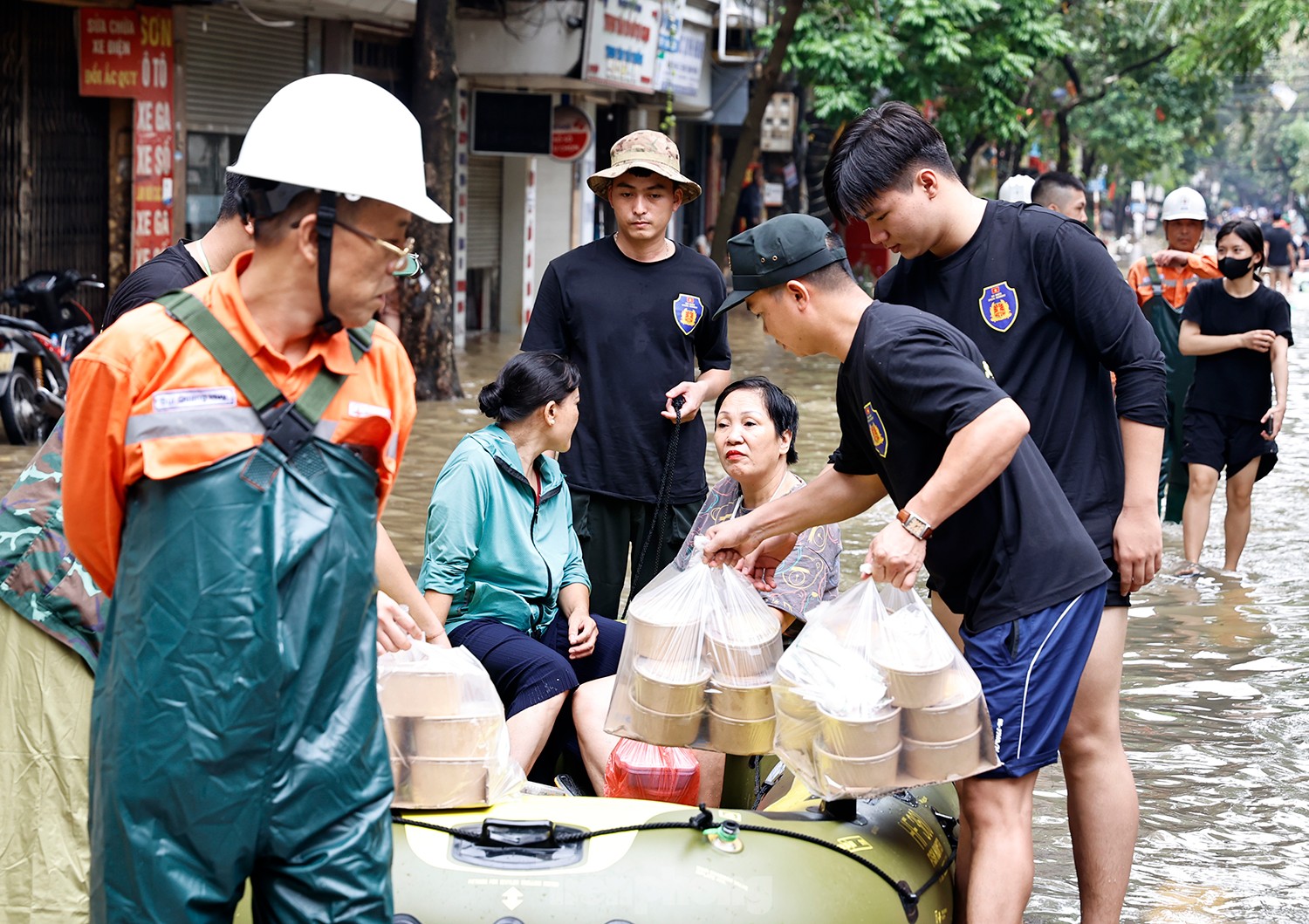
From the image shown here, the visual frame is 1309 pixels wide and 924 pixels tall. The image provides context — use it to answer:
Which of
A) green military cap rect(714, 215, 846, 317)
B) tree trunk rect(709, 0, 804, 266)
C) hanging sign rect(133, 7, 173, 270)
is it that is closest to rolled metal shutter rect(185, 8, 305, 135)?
hanging sign rect(133, 7, 173, 270)

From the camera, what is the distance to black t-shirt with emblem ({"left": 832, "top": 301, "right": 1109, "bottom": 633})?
3.26 m

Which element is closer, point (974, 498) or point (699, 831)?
point (699, 831)

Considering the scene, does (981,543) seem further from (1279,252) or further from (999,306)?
(1279,252)

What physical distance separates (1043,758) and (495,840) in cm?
116

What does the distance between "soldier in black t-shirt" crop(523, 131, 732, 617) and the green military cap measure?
1.73 m

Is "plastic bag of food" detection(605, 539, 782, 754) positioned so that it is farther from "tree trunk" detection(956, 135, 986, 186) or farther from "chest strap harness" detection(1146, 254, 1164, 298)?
"tree trunk" detection(956, 135, 986, 186)

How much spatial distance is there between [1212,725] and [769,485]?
2.36 metres

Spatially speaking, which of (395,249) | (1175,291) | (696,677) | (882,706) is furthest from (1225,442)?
(395,249)

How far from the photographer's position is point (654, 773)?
3893 mm

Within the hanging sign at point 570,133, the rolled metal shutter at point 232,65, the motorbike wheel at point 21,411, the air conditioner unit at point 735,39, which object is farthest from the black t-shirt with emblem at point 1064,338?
the air conditioner unit at point 735,39

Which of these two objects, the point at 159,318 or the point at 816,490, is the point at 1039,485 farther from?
the point at 159,318

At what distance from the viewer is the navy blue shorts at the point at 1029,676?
342 centimetres

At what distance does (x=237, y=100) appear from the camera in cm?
1405

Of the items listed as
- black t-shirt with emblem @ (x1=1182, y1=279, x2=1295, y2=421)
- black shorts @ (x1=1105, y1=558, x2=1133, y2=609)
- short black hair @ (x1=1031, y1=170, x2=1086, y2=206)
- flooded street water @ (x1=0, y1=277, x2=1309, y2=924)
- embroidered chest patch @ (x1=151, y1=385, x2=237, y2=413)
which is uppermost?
short black hair @ (x1=1031, y1=170, x2=1086, y2=206)
